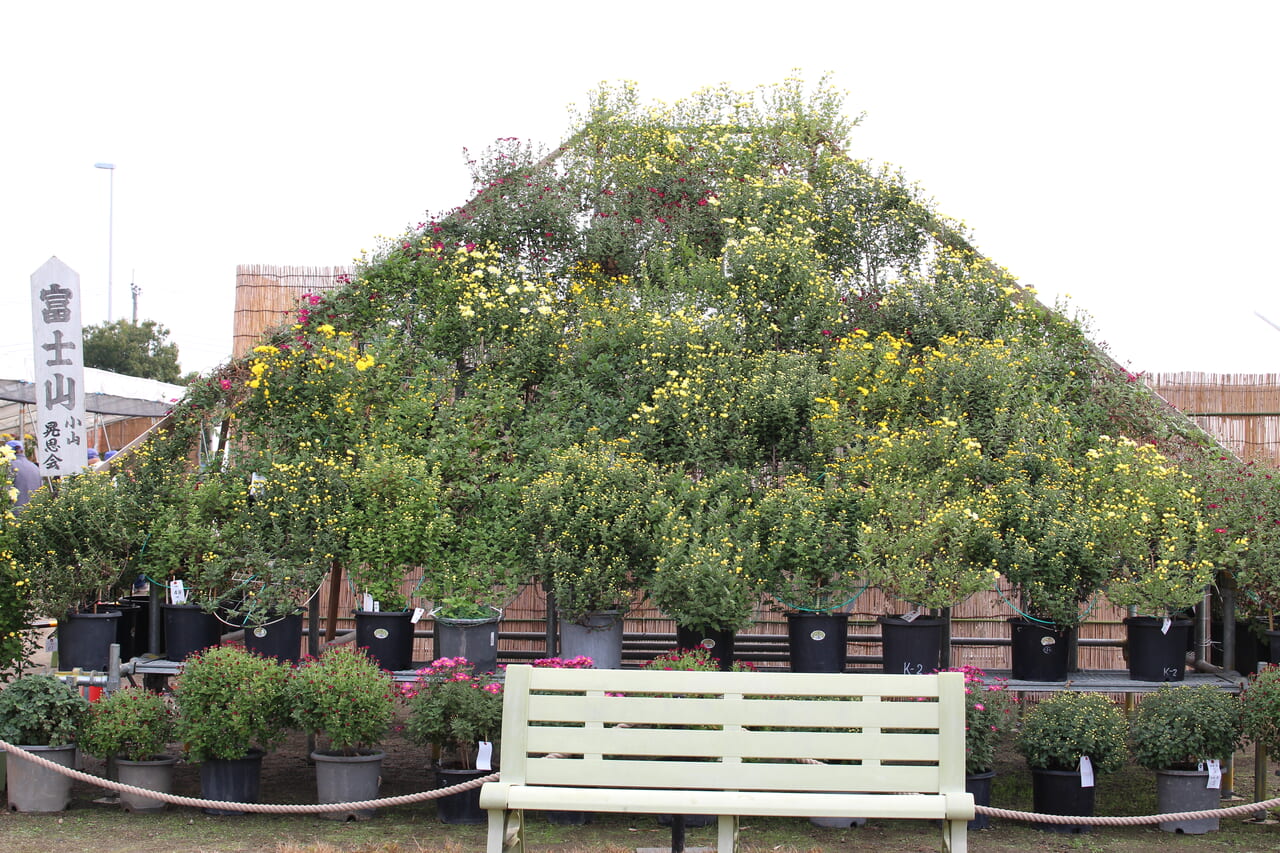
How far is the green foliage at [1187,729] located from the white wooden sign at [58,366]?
22.8 feet

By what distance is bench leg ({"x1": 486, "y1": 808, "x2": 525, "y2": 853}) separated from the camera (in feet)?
12.6

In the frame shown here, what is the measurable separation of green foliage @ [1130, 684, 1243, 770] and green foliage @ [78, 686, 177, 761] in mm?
4945

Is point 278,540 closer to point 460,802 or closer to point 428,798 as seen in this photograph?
point 460,802

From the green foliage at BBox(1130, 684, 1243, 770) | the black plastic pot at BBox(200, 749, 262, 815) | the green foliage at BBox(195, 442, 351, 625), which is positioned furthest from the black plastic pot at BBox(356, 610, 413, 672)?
the green foliage at BBox(1130, 684, 1243, 770)

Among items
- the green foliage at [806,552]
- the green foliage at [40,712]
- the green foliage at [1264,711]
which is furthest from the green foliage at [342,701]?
the green foliage at [1264,711]

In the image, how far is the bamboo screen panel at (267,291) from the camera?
30.0 feet

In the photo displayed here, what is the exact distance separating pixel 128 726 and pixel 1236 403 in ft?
31.3

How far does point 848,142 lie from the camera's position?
9578 millimetres

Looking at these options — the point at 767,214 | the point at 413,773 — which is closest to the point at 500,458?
the point at 413,773

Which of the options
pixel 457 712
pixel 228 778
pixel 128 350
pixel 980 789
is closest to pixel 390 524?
pixel 457 712

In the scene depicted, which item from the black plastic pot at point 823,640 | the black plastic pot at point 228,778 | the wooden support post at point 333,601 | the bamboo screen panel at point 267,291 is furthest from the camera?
the bamboo screen panel at point 267,291

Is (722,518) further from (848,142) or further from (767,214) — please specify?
(848,142)

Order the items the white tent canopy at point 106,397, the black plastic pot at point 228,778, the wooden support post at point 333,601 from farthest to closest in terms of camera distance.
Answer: the white tent canopy at point 106,397
the wooden support post at point 333,601
the black plastic pot at point 228,778

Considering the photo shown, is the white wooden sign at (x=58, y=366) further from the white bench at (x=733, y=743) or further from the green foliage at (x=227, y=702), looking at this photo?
the white bench at (x=733, y=743)
